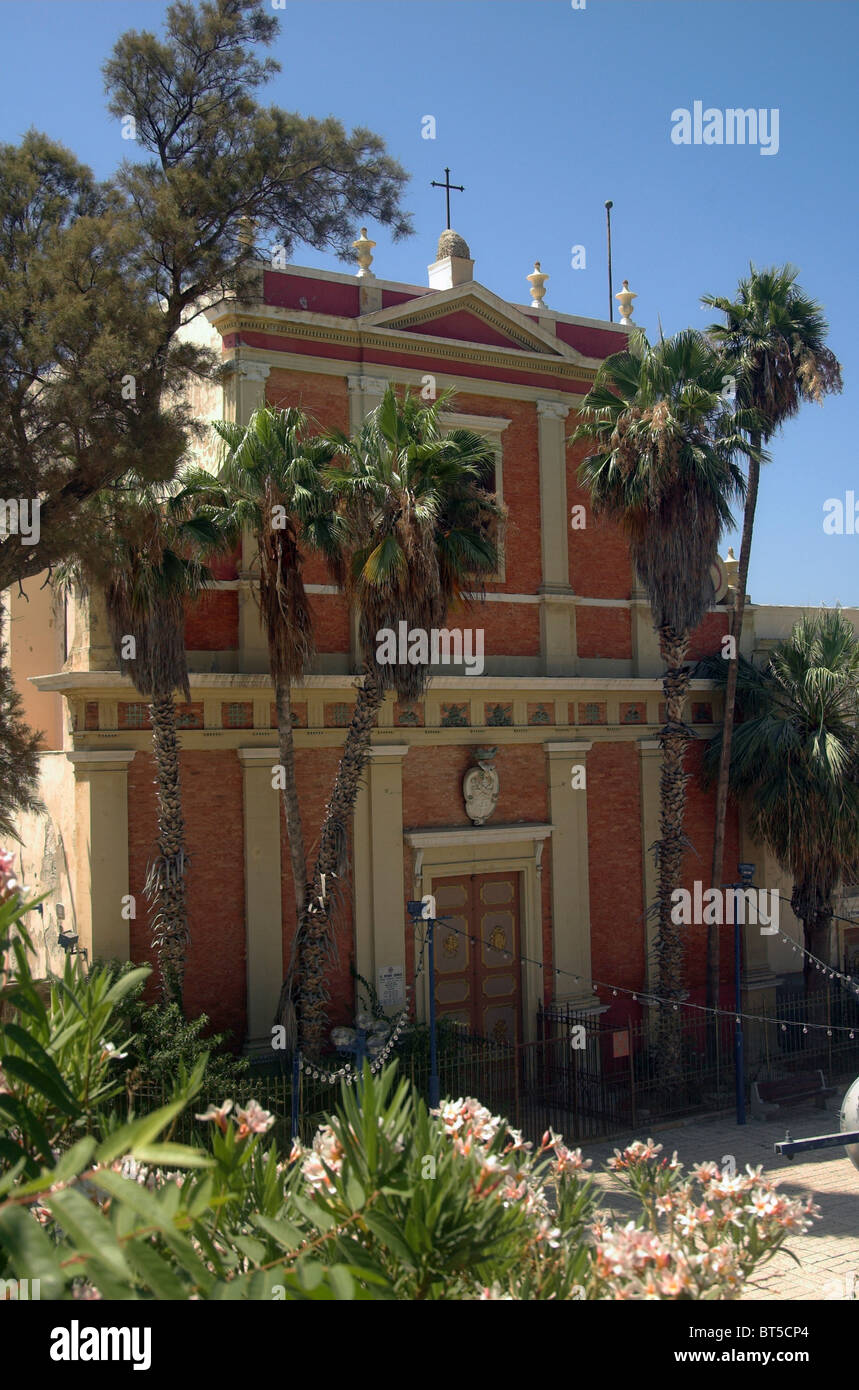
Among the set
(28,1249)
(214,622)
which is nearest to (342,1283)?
(28,1249)

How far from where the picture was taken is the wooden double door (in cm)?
1761

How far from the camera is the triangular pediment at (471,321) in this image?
58.3 feet

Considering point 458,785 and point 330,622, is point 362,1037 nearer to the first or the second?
point 458,785

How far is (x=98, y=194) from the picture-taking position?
13016 mm

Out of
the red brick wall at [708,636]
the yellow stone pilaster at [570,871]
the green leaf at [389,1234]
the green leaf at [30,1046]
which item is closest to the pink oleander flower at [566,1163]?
the green leaf at [389,1234]

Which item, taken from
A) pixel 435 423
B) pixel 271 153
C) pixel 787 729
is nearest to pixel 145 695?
pixel 435 423

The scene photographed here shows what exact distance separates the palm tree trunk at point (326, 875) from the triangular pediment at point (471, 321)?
6.12 meters

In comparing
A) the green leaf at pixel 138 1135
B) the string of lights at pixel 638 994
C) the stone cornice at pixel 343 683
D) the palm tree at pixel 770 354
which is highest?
the palm tree at pixel 770 354

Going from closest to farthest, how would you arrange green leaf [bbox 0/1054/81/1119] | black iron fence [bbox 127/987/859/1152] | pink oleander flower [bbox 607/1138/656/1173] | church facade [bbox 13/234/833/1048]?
green leaf [bbox 0/1054/81/1119]
pink oleander flower [bbox 607/1138/656/1173]
black iron fence [bbox 127/987/859/1152]
church facade [bbox 13/234/833/1048]

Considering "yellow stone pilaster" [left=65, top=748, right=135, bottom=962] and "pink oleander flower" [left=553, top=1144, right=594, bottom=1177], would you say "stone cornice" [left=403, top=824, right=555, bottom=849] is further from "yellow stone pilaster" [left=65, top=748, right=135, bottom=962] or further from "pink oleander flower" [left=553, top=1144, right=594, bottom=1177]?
"pink oleander flower" [left=553, top=1144, right=594, bottom=1177]

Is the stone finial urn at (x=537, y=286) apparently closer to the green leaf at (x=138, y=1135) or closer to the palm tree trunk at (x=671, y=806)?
the palm tree trunk at (x=671, y=806)

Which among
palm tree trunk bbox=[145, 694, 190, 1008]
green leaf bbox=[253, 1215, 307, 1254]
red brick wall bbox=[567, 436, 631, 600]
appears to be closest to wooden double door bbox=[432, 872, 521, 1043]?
palm tree trunk bbox=[145, 694, 190, 1008]

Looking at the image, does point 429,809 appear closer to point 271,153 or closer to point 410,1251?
point 271,153

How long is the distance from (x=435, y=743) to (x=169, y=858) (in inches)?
186
